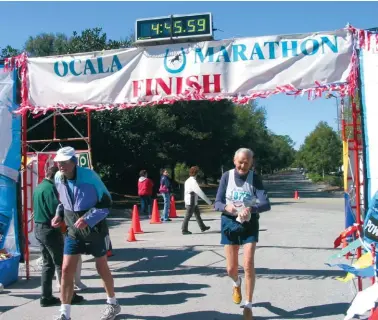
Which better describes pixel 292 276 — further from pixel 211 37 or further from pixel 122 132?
pixel 122 132

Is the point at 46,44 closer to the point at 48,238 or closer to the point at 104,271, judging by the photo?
the point at 48,238

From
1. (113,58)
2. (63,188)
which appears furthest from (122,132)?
(63,188)

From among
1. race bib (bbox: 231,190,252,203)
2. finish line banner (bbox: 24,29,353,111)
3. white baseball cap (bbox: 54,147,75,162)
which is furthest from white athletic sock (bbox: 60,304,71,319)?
finish line banner (bbox: 24,29,353,111)

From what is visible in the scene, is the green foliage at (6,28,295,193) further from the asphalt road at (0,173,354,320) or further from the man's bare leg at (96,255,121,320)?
the man's bare leg at (96,255,121,320)

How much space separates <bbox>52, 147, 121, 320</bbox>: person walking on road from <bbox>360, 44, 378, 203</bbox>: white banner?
3035 mm

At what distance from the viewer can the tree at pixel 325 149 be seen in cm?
5106

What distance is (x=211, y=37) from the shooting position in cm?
679

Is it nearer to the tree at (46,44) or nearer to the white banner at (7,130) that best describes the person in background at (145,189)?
the tree at (46,44)

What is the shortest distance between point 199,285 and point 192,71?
3069 millimetres

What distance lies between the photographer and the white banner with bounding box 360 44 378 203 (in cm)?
560

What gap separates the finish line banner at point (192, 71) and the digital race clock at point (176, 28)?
126mm

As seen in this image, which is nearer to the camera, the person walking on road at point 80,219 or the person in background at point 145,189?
the person walking on road at point 80,219

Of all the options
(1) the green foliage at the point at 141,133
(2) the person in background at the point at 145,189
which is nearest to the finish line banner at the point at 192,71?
(2) the person in background at the point at 145,189

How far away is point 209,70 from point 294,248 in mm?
4803
